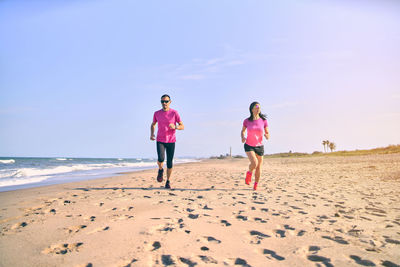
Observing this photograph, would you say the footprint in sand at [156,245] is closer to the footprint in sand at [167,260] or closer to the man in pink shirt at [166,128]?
the footprint in sand at [167,260]

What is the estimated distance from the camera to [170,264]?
2.12m

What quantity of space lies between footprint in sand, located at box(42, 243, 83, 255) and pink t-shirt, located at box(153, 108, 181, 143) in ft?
13.3

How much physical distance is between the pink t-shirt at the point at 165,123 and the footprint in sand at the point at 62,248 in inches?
160

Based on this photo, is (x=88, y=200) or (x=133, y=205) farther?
(x=88, y=200)

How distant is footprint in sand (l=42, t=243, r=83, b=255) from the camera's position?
8.02ft

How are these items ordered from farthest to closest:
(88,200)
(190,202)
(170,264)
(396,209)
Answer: (88,200) → (190,202) → (396,209) → (170,264)

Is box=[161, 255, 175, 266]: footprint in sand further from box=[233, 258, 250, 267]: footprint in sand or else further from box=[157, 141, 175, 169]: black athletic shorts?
box=[157, 141, 175, 169]: black athletic shorts

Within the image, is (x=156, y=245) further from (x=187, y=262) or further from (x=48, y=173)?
(x=48, y=173)

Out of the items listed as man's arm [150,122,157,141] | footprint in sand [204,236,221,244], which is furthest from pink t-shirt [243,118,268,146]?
footprint in sand [204,236,221,244]

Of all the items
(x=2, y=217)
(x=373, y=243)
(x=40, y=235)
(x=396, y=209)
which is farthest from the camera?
(x=396, y=209)

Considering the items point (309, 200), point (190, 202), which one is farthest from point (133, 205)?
point (309, 200)

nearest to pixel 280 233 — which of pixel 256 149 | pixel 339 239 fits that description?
pixel 339 239

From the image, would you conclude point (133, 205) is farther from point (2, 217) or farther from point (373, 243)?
point (373, 243)

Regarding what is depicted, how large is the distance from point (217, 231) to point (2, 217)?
338 cm
